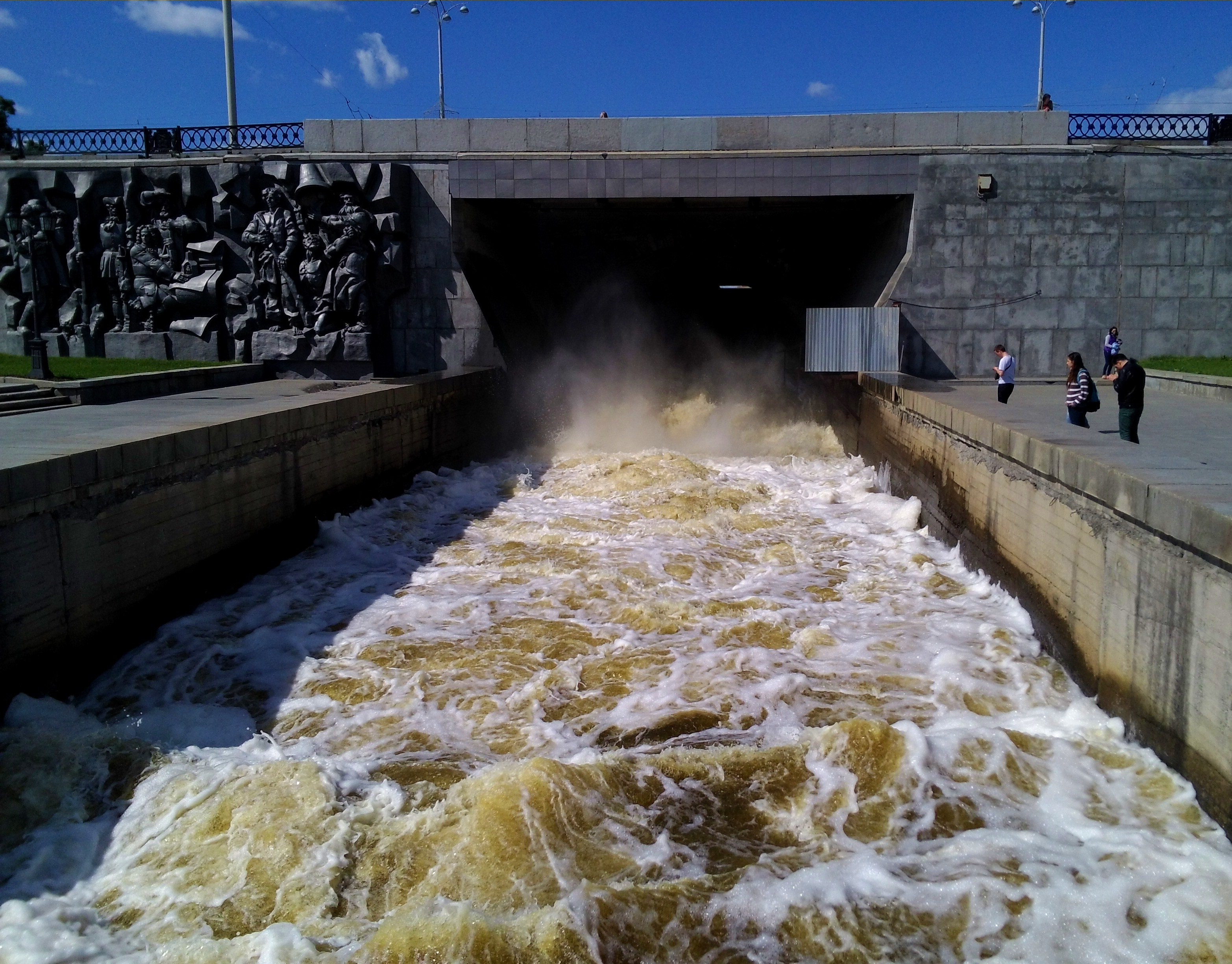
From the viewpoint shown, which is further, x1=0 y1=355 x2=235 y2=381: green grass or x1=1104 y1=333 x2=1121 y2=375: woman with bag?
x1=1104 y1=333 x2=1121 y2=375: woman with bag

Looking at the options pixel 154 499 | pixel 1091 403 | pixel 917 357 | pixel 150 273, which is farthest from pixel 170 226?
pixel 1091 403

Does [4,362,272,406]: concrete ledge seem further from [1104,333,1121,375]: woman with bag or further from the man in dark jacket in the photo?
[1104,333,1121,375]: woman with bag

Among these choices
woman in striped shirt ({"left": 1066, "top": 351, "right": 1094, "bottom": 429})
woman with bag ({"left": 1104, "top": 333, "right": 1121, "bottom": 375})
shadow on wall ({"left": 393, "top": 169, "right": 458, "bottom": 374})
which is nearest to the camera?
woman in striped shirt ({"left": 1066, "top": 351, "right": 1094, "bottom": 429})

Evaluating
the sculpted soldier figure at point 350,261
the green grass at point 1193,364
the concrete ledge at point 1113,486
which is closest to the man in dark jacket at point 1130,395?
the concrete ledge at point 1113,486

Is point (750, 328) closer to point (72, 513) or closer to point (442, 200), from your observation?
point (442, 200)

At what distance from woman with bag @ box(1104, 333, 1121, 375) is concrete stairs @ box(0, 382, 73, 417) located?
47.6 ft

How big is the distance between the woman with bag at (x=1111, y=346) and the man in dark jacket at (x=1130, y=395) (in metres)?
7.64

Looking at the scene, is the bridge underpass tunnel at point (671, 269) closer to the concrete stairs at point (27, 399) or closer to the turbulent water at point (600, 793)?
the concrete stairs at point (27, 399)

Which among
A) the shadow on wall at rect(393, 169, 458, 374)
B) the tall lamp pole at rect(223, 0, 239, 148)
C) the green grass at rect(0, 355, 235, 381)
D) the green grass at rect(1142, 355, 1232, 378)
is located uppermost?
the tall lamp pole at rect(223, 0, 239, 148)

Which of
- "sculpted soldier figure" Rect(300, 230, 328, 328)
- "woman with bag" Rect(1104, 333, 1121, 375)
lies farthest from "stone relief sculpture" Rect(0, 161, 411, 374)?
"woman with bag" Rect(1104, 333, 1121, 375)

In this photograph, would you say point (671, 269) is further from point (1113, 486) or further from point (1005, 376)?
point (1113, 486)

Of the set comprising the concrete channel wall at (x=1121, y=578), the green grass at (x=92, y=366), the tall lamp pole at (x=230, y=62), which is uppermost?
the tall lamp pole at (x=230, y=62)

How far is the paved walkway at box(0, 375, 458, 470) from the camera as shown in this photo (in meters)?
7.33

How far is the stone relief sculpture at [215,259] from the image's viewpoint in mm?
15492
